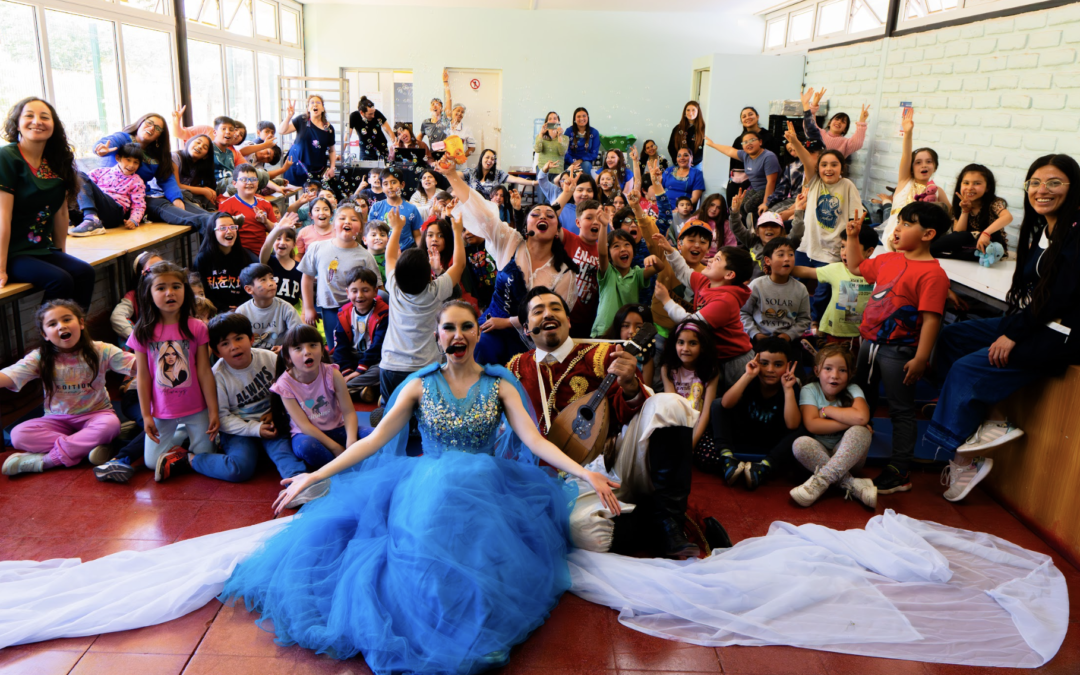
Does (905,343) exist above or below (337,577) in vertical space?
above

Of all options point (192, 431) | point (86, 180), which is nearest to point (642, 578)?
point (192, 431)

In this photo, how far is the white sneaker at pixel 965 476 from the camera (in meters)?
3.25

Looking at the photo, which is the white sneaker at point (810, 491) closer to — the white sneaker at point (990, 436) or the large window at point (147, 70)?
the white sneaker at point (990, 436)

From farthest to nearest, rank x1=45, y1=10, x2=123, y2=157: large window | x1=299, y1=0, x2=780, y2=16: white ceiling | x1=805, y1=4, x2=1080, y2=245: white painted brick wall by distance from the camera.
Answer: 1. x1=299, y1=0, x2=780, y2=16: white ceiling
2. x1=45, y1=10, x2=123, y2=157: large window
3. x1=805, y1=4, x2=1080, y2=245: white painted brick wall

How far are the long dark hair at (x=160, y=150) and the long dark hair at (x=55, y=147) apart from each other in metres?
1.65

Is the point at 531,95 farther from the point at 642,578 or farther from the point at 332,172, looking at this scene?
the point at 642,578

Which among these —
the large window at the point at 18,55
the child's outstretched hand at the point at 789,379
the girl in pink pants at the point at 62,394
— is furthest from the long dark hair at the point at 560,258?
the large window at the point at 18,55

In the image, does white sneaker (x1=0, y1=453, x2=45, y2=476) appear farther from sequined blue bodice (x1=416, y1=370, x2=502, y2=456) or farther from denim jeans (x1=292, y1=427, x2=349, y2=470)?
sequined blue bodice (x1=416, y1=370, x2=502, y2=456)

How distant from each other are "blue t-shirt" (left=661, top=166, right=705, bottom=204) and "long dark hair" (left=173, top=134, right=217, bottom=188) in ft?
14.1

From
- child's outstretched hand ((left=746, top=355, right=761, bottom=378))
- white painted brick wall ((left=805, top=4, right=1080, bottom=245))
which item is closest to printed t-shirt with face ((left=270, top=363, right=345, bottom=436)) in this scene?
child's outstretched hand ((left=746, top=355, right=761, bottom=378))

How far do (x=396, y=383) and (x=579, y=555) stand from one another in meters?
1.68

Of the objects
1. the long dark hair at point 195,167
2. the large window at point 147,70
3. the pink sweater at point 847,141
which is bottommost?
the long dark hair at point 195,167

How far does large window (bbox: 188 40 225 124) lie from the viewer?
8.16 metres

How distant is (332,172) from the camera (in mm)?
8352
